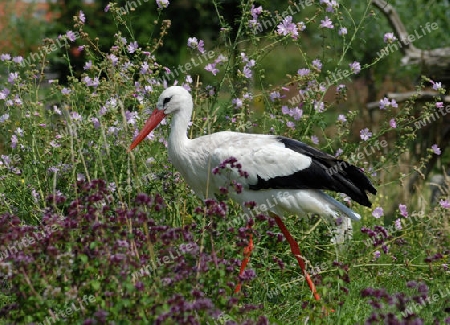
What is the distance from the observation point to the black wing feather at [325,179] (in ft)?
18.4

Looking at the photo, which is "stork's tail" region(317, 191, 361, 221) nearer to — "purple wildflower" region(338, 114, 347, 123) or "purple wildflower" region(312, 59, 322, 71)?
"purple wildflower" region(338, 114, 347, 123)

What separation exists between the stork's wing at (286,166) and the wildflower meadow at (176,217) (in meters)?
0.07

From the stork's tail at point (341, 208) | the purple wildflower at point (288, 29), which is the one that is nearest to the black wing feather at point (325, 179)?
the stork's tail at point (341, 208)

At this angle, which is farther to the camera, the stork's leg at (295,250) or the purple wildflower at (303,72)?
the purple wildflower at (303,72)

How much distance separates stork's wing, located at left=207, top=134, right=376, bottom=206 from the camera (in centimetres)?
565

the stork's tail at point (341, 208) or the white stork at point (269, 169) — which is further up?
the white stork at point (269, 169)

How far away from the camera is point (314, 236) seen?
6.45 meters

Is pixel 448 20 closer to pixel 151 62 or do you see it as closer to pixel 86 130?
pixel 151 62

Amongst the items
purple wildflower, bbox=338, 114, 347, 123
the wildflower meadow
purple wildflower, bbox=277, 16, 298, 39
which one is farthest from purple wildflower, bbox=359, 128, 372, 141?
purple wildflower, bbox=277, 16, 298, 39

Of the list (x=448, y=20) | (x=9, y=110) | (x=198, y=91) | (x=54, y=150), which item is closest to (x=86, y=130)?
(x=54, y=150)

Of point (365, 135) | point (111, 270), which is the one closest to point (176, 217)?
point (365, 135)

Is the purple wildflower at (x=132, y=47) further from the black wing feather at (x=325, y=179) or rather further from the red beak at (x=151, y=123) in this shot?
the black wing feather at (x=325, y=179)

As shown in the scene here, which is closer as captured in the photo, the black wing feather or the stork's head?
the black wing feather

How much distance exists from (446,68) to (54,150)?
4718mm
